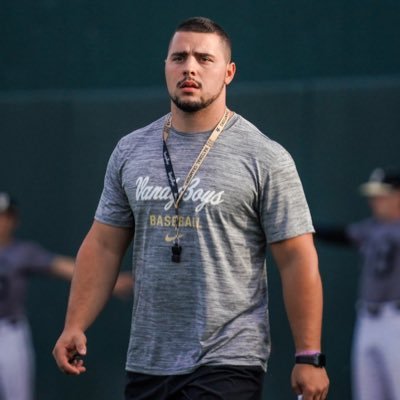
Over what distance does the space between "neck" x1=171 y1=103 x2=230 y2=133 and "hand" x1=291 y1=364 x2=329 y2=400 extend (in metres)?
0.85

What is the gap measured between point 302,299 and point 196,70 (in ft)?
2.72

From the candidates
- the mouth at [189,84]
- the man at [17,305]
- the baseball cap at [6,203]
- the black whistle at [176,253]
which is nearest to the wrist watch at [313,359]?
the black whistle at [176,253]

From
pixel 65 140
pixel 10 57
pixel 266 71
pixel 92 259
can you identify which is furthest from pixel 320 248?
pixel 92 259

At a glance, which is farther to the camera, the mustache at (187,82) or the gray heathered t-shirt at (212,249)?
the mustache at (187,82)

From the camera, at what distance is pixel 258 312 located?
149 inches

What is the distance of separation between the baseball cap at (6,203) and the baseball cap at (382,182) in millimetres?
2457

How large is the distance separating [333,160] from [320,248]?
0.55m

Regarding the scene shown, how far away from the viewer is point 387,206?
23.1ft

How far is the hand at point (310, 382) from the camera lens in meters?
3.59

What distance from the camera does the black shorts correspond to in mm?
3662

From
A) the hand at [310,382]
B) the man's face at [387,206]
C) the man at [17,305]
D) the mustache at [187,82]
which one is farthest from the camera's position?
the man at [17,305]

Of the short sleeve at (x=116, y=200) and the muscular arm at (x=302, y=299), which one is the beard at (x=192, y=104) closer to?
the short sleeve at (x=116, y=200)

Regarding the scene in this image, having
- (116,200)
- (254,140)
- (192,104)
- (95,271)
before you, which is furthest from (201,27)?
(95,271)

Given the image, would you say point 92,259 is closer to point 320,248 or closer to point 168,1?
point 320,248
